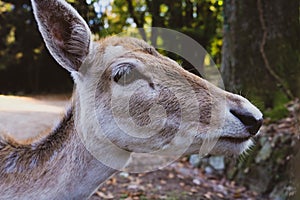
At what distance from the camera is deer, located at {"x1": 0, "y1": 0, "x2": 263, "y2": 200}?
2.76m

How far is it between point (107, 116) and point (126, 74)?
26cm

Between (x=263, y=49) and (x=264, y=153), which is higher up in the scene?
(x=263, y=49)

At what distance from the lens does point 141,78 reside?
2795mm

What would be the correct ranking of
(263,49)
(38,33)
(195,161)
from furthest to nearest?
(38,33) → (195,161) → (263,49)

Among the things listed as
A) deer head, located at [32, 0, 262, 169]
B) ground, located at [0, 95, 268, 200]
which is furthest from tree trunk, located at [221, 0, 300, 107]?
deer head, located at [32, 0, 262, 169]

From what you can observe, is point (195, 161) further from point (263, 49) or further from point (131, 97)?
point (131, 97)

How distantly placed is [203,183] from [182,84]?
431 centimetres

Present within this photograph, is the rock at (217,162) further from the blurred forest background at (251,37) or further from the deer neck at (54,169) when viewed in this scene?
the deer neck at (54,169)

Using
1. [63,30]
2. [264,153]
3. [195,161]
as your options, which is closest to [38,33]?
[195,161]

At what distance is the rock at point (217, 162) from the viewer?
7195 mm

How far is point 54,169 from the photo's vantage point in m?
2.85

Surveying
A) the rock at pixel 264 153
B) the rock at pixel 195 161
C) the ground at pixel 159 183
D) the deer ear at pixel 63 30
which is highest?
the deer ear at pixel 63 30

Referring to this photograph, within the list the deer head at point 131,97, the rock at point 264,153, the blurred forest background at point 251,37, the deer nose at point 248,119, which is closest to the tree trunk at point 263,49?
the blurred forest background at point 251,37

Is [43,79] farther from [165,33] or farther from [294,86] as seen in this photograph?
[294,86]
